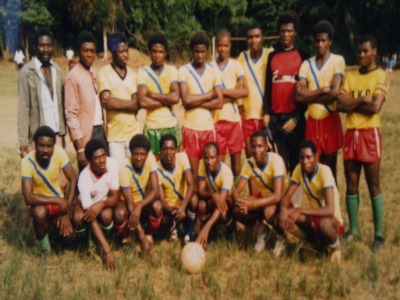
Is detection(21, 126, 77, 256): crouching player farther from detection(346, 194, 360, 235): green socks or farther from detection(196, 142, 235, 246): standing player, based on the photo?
detection(346, 194, 360, 235): green socks

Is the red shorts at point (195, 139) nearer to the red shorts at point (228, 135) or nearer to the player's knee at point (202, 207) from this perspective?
the red shorts at point (228, 135)

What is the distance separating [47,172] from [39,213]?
1.61ft

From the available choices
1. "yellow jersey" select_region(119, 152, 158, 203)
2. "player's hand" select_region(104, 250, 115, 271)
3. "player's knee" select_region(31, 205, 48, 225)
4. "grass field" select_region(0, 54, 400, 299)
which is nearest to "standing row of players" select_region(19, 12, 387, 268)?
"yellow jersey" select_region(119, 152, 158, 203)

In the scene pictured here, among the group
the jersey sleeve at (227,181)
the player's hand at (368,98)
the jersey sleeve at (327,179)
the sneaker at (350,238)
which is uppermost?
the player's hand at (368,98)

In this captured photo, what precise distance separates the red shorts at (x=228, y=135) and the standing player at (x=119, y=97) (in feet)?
3.64

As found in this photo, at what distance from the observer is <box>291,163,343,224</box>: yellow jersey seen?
17.2ft

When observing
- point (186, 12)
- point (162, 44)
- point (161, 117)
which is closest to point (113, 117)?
point (161, 117)

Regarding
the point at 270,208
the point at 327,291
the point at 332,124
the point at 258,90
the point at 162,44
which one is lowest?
the point at 327,291

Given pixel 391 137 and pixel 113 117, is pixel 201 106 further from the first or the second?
pixel 391 137

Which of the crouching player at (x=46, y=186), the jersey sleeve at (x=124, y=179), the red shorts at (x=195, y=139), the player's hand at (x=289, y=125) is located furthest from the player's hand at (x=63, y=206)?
the player's hand at (x=289, y=125)

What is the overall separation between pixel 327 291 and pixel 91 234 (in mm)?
2811

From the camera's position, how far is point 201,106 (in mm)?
5977

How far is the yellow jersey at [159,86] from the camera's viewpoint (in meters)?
5.98

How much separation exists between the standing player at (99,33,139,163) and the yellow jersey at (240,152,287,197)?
1.55 metres
